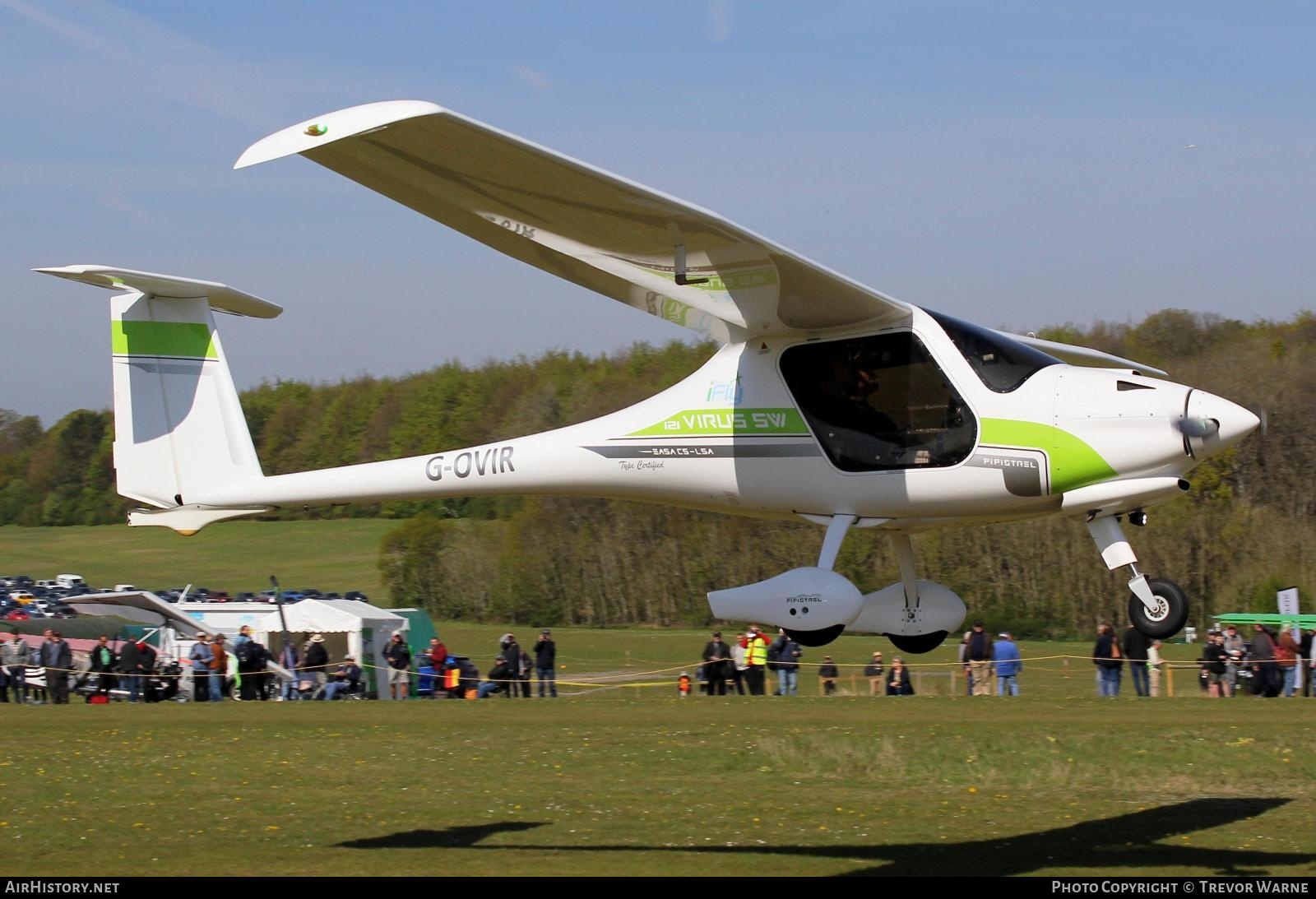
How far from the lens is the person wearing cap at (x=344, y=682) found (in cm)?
2256

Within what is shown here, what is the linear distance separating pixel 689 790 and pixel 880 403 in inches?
223

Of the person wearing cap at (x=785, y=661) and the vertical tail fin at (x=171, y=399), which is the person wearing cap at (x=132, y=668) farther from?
the vertical tail fin at (x=171, y=399)

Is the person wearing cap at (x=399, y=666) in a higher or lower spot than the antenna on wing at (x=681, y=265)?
lower

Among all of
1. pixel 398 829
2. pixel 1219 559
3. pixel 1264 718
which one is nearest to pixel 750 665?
pixel 1264 718

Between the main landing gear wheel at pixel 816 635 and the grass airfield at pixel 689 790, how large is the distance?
6.58 feet

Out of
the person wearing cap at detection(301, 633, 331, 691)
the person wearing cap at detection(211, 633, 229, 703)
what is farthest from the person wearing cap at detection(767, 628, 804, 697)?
the person wearing cap at detection(211, 633, 229, 703)

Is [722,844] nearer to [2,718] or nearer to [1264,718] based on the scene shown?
[1264,718]

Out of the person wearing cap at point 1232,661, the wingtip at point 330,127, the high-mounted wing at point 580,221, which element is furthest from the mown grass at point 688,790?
the wingtip at point 330,127

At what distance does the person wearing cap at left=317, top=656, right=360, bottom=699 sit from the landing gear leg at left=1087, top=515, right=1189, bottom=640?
609 inches

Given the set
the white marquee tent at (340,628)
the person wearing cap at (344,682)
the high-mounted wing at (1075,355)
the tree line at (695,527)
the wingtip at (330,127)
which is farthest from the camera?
the tree line at (695,527)

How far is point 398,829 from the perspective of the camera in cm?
1276

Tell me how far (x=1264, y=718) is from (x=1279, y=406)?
1295cm

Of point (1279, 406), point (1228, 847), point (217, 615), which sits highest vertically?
point (1279, 406)

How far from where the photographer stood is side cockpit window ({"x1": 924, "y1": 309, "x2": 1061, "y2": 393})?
9.51m
